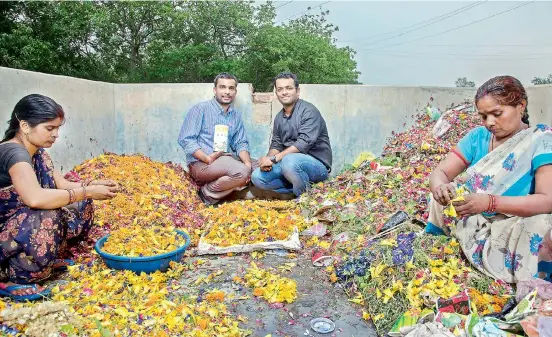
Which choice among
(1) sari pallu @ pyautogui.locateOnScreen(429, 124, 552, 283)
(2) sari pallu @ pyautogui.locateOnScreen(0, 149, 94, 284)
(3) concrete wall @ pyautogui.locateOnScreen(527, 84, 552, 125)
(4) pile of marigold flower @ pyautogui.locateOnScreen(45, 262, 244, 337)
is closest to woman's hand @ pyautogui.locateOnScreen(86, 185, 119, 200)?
(2) sari pallu @ pyautogui.locateOnScreen(0, 149, 94, 284)

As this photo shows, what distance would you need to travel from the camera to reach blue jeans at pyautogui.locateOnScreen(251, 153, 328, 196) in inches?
203

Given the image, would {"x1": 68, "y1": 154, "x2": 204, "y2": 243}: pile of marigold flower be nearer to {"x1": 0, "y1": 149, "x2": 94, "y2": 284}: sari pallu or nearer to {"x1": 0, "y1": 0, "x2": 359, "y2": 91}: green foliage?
{"x1": 0, "y1": 149, "x2": 94, "y2": 284}: sari pallu

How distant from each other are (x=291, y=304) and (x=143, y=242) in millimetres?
1185

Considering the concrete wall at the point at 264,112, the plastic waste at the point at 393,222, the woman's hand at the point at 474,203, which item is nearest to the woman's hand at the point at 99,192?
the plastic waste at the point at 393,222

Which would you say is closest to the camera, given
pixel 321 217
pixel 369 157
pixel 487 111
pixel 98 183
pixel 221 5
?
pixel 487 111

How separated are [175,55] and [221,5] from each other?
2477 mm

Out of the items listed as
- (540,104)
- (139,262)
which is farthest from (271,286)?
(540,104)

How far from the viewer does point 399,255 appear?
9.87 feet

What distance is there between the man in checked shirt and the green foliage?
10.7 metres

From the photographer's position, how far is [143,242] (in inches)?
129

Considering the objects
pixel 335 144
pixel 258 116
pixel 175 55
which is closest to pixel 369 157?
pixel 335 144

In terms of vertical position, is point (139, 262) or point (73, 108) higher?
point (73, 108)

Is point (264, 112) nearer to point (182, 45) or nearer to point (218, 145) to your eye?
point (218, 145)

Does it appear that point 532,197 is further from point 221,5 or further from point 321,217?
point 221,5
